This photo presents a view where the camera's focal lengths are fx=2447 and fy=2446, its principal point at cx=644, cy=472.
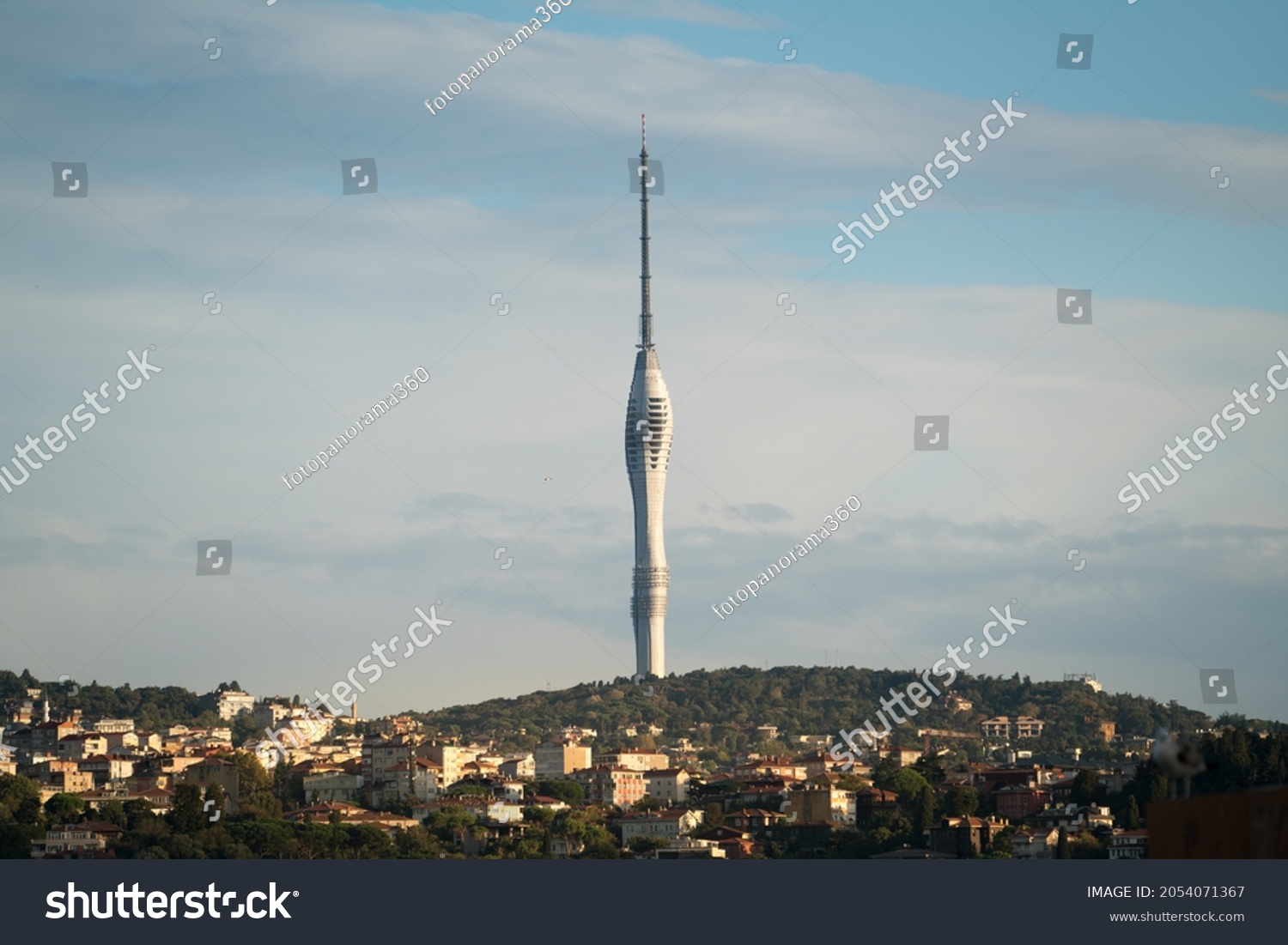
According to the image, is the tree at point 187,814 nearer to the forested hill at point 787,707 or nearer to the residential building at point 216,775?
the residential building at point 216,775

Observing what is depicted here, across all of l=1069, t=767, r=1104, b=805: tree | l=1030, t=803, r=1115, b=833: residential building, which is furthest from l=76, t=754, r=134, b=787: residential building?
l=1069, t=767, r=1104, b=805: tree

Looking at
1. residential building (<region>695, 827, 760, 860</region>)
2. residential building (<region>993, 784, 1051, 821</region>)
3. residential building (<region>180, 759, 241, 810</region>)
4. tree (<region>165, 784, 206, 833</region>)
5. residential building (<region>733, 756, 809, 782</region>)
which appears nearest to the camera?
tree (<region>165, 784, 206, 833</region>)

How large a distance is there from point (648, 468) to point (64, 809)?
89868 millimetres

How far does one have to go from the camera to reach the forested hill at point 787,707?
6260 inches

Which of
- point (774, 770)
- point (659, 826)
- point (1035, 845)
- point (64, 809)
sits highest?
point (774, 770)

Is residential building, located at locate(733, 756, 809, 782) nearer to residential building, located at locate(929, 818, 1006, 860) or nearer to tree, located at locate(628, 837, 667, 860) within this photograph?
tree, located at locate(628, 837, 667, 860)

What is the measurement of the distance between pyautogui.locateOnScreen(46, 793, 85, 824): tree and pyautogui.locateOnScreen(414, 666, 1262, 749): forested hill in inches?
2666

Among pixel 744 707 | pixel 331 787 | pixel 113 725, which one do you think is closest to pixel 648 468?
pixel 744 707

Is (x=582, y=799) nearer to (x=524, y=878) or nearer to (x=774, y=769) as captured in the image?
(x=774, y=769)

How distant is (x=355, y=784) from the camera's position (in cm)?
11169

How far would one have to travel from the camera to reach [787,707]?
17438 cm

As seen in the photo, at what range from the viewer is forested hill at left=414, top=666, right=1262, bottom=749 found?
159000 millimetres

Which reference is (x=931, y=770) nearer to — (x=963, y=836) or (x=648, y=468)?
(x=963, y=836)

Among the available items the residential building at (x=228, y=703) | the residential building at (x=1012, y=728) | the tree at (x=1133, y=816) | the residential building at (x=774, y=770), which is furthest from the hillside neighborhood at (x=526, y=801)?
the residential building at (x=228, y=703)
